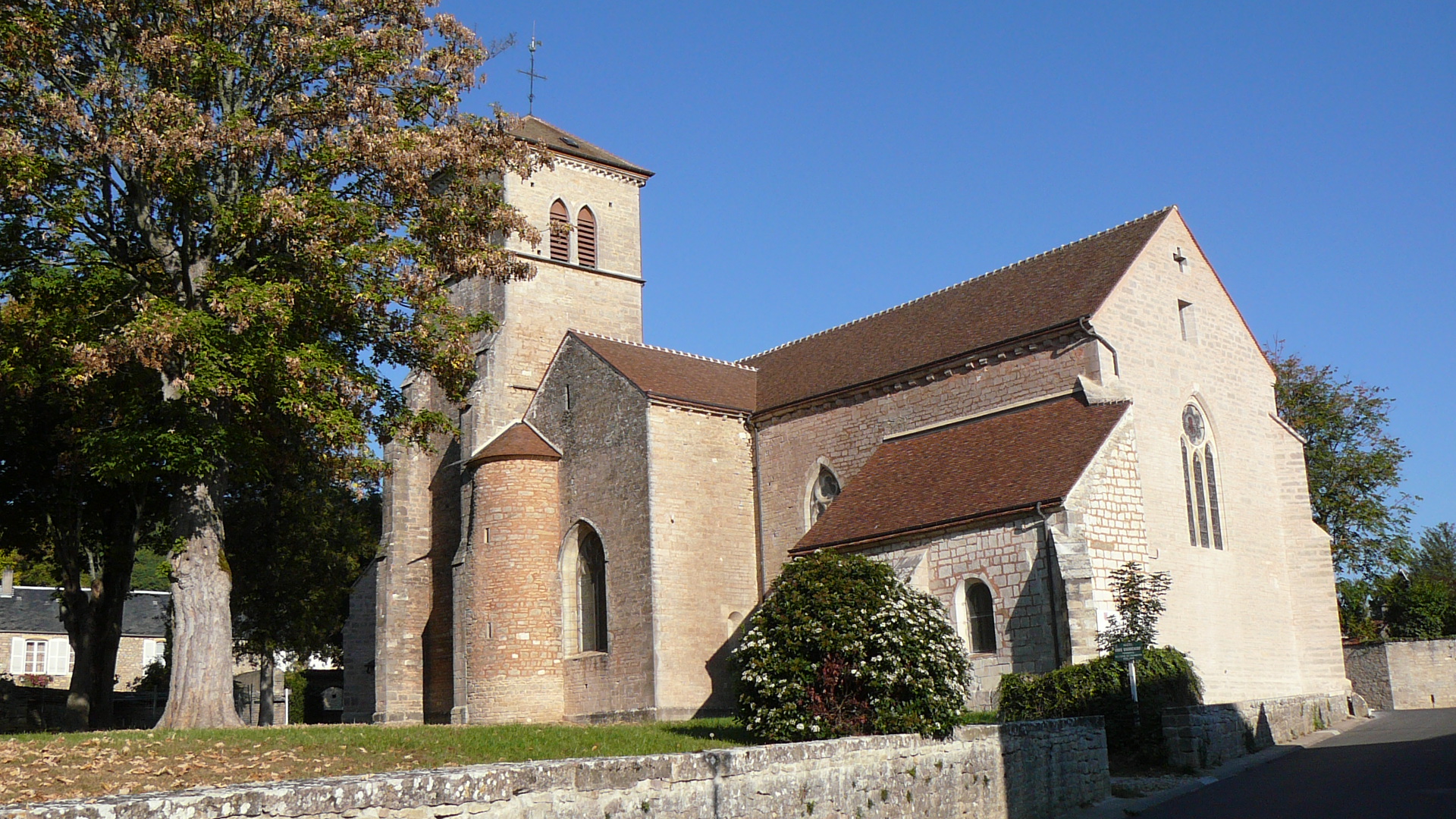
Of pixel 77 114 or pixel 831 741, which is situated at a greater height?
pixel 77 114

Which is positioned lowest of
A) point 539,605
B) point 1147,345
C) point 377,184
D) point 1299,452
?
point 539,605

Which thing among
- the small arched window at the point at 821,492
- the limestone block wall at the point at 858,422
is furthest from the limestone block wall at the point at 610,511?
the small arched window at the point at 821,492

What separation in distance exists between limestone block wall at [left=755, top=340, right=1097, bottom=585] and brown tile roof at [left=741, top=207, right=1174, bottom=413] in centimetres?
53

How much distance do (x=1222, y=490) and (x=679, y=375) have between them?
13.2 m

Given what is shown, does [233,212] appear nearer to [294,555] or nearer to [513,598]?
[513,598]

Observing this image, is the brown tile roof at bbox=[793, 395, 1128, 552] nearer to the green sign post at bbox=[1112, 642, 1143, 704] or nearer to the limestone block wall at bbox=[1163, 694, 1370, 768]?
the green sign post at bbox=[1112, 642, 1143, 704]

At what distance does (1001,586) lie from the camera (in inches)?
823

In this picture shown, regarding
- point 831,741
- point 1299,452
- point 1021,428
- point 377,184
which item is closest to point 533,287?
point 377,184

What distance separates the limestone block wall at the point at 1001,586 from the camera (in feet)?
65.9

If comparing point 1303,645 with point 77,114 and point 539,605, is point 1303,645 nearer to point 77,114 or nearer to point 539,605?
point 539,605

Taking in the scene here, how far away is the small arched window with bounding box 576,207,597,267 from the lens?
34906mm

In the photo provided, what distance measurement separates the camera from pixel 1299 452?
89.7 feet

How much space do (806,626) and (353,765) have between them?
5.46 m

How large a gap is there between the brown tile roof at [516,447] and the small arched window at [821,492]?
6399 millimetres
